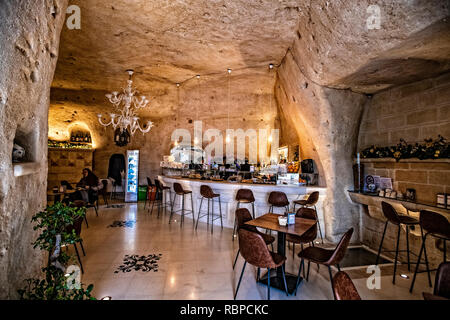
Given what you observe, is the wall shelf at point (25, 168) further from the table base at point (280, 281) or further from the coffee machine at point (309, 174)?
the coffee machine at point (309, 174)

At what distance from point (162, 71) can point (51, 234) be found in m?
5.78

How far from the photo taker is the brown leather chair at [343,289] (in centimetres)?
144

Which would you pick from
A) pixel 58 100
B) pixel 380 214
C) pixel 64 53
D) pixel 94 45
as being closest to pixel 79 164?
pixel 58 100

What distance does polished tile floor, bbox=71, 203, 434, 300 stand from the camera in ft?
8.84

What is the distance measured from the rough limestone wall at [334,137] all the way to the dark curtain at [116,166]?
9.28 m

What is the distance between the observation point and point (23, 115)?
1894 mm

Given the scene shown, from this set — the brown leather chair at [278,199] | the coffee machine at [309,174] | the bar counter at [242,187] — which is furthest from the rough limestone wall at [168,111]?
the brown leather chair at [278,199]

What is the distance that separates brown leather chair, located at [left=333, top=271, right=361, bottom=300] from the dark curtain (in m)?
11.1

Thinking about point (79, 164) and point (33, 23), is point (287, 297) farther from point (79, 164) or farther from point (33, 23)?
point (79, 164)

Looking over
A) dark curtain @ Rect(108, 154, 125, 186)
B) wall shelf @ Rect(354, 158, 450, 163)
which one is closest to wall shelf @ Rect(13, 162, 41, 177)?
wall shelf @ Rect(354, 158, 450, 163)

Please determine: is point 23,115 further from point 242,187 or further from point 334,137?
point 334,137

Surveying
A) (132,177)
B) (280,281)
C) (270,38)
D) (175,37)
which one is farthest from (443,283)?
(132,177)

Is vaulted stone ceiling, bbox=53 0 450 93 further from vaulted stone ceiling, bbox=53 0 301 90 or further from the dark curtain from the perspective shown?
the dark curtain
